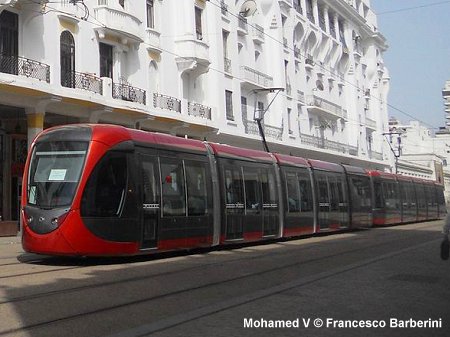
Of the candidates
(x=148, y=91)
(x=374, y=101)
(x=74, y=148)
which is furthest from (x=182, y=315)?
(x=374, y=101)

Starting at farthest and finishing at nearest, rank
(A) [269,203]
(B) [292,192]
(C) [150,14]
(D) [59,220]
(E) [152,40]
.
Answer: (C) [150,14], (E) [152,40], (B) [292,192], (A) [269,203], (D) [59,220]

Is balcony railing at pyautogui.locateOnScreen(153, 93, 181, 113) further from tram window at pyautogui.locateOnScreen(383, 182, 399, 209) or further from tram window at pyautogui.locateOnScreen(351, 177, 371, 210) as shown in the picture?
tram window at pyautogui.locateOnScreen(383, 182, 399, 209)

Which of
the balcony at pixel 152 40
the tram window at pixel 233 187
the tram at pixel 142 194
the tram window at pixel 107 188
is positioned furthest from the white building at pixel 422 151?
the tram window at pixel 107 188

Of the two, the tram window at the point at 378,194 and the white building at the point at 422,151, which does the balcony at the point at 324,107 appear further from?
the white building at the point at 422,151

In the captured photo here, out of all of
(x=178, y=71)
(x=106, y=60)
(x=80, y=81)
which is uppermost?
(x=178, y=71)

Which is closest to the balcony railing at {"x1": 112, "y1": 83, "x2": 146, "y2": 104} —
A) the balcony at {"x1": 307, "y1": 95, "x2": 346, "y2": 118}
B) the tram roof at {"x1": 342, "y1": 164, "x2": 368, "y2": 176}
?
the tram roof at {"x1": 342, "y1": 164, "x2": 368, "y2": 176}

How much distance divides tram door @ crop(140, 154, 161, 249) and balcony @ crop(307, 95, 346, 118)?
34.2 m

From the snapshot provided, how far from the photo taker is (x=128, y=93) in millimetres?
26391

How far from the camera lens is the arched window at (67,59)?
2372cm

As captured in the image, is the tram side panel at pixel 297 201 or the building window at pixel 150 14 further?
the building window at pixel 150 14

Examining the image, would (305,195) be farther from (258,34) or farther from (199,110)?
(258,34)

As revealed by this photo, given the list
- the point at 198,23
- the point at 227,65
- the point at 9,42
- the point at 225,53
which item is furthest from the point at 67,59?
the point at 225,53

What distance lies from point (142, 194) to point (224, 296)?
4492mm

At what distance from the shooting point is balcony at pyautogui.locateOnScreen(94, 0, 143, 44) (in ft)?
82.8
